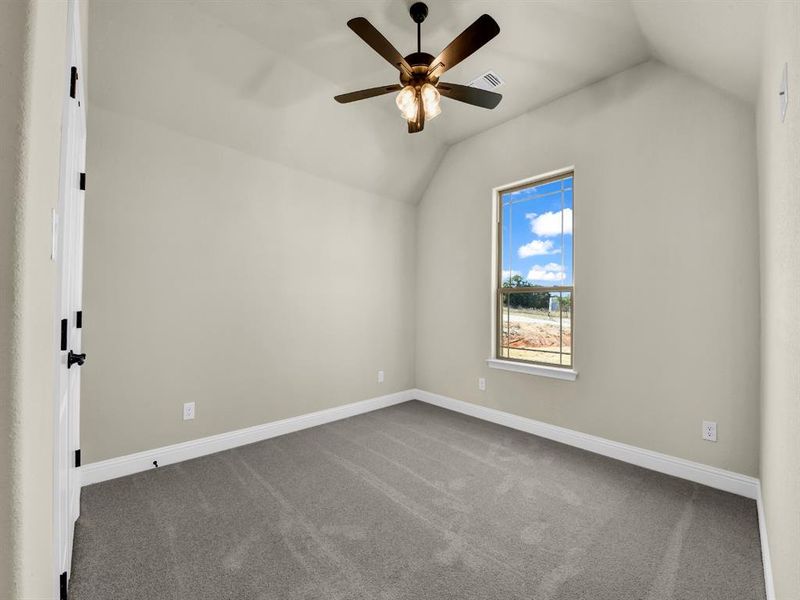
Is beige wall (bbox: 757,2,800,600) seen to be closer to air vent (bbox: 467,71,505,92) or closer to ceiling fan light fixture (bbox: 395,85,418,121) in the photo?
ceiling fan light fixture (bbox: 395,85,418,121)

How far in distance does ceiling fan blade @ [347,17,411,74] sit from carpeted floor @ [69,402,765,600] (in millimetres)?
2597

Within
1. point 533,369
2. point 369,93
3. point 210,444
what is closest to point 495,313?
point 533,369

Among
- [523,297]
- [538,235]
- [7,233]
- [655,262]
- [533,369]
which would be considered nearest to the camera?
[7,233]

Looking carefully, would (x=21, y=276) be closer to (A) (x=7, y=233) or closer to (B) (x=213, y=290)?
(A) (x=7, y=233)

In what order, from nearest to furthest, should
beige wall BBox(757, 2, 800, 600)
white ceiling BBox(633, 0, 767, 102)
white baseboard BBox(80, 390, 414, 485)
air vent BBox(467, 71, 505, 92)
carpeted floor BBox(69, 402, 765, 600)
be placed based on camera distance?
1. beige wall BBox(757, 2, 800, 600)
2. carpeted floor BBox(69, 402, 765, 600)
3. white ceiling BBox(633, 0, 767, 102)
4. white baseboard BBox(80, 390, 414, 485)
5. air vent BBox(467, 71, 505, 92)

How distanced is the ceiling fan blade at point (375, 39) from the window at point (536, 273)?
185cm

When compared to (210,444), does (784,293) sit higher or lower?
higher

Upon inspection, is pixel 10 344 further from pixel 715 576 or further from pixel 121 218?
pixel 715 576

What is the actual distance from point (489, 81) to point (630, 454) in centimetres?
313

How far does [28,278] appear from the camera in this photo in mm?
651

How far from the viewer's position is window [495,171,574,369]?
3.28m

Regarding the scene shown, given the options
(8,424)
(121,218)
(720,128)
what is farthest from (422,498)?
(720,128)

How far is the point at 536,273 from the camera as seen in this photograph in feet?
11.4

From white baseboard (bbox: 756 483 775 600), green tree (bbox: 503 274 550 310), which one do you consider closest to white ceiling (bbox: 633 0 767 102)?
green tree (bbox: 503 274 550 310)
